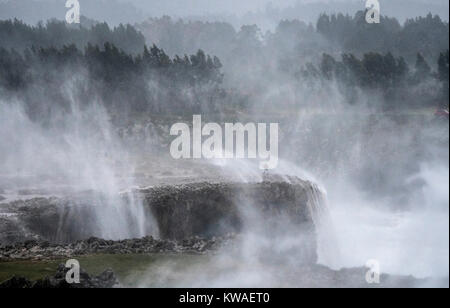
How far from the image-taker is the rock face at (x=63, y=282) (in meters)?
27.0

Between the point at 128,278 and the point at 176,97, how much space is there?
6460 cm

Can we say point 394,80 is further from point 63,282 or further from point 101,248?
point 63,282

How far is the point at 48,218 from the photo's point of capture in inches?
1730

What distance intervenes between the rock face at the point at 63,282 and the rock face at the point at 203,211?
Result: 15.1 meters

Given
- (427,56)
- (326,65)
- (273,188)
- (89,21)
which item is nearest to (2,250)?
(273,188)

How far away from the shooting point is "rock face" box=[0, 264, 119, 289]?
27003mm

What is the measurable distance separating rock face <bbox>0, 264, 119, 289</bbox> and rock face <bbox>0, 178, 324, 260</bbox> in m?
15.1

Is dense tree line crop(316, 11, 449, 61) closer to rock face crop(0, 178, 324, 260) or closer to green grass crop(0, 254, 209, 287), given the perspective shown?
rock face crop(0, 178, 324, 260)

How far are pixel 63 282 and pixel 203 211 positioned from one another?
23.3 m

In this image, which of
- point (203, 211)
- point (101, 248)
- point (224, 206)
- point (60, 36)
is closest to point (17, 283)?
point (101, 248)

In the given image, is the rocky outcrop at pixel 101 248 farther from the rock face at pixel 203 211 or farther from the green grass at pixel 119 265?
the rock face at pixel 203 211

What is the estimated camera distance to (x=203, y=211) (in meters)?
49.8

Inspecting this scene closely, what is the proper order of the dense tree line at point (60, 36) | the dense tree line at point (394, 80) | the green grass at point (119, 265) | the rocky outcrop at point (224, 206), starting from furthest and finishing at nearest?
the dense tree line at point (60, 36)
the dense tree line at point (394, 80)
the rocky outcrop at point (224, 206)
the green grass at point (119, 265)

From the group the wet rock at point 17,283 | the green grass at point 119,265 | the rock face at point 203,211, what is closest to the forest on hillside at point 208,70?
the rock face at point 203,211
